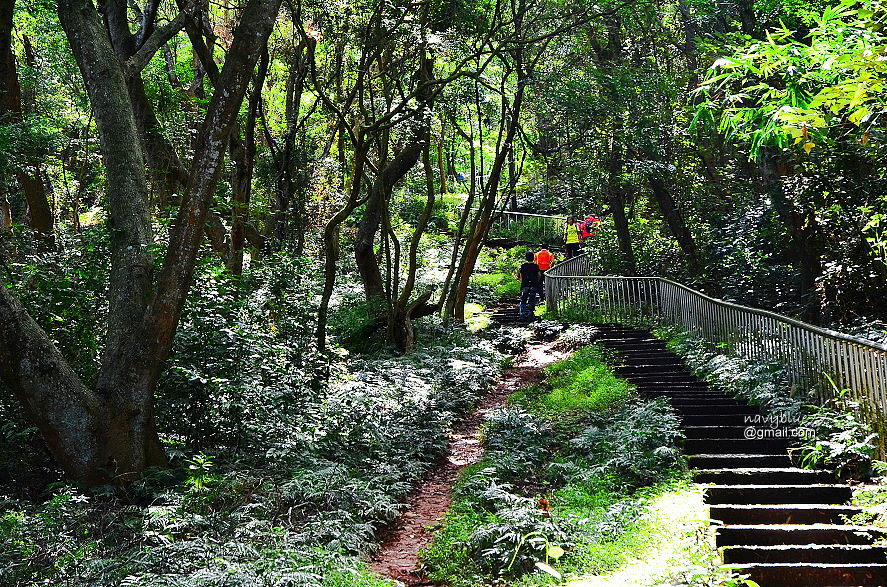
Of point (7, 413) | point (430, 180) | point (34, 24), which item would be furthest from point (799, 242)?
point (34, 24)

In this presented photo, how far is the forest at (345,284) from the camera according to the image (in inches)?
255

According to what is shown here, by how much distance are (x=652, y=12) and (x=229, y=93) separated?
15.0 meters

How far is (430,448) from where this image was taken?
33.8ft

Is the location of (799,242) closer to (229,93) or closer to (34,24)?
(229,93)

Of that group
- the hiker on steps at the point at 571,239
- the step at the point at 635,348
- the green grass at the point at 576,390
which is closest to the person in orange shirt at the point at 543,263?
the hiker on steps at the point at 571,239

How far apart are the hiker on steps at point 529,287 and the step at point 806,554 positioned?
47.5ft

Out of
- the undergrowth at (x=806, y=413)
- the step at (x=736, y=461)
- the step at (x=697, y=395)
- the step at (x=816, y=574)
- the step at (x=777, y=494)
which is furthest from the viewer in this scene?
the step at (x=697, y=395)

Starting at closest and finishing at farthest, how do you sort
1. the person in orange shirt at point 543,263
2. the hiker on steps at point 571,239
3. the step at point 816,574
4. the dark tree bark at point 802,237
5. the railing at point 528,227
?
the step at point 816,574 < the dark tree bark at point 802,237 < the person in orange shirt at point 543,263 < the hiker on steps at point 571,239 < the railing at point 528,227

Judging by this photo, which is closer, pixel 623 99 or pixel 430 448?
pixel 430 448

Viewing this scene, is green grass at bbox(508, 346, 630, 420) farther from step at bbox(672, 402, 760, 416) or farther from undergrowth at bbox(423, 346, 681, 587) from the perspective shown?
step at bbox(672, 402, 760, 416)

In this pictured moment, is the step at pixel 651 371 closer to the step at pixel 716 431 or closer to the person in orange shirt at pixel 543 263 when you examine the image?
→ the step at pixel 716 431

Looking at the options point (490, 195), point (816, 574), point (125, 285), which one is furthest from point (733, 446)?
point (490, 195)

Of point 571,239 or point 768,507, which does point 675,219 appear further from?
point 768,507

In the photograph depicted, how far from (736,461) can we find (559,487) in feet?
6.67
